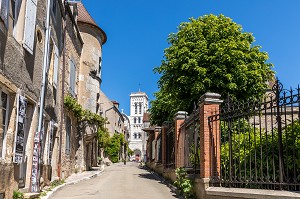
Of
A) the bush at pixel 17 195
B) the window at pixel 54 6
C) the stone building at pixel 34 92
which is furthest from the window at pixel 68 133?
the bush at pixel 17 195

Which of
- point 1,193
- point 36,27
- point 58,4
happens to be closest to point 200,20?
point 58,4

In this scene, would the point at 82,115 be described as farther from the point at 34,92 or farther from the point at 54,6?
the point at 34,92

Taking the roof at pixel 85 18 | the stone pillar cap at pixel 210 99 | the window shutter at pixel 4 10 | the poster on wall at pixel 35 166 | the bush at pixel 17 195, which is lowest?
the bush at pixel 17 195

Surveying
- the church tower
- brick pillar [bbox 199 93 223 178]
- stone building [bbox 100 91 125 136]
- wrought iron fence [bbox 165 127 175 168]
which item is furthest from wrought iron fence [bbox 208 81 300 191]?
the church tower

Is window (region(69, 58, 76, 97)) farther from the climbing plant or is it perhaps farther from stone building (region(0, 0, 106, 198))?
the climbing plant

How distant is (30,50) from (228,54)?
7.92 meters

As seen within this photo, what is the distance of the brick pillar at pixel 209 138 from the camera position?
8.80m

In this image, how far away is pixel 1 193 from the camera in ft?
25.5

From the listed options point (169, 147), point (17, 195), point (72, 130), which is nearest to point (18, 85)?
point (17, 195)

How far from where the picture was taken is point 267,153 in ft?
22.9

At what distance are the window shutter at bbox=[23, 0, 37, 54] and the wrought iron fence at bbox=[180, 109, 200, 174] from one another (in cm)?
499

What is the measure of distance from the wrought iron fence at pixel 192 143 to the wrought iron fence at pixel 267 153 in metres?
1.62

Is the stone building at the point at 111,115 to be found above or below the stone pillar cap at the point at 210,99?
above

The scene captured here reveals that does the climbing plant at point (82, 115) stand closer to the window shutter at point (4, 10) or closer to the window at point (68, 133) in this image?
the window at point (68, 133)
